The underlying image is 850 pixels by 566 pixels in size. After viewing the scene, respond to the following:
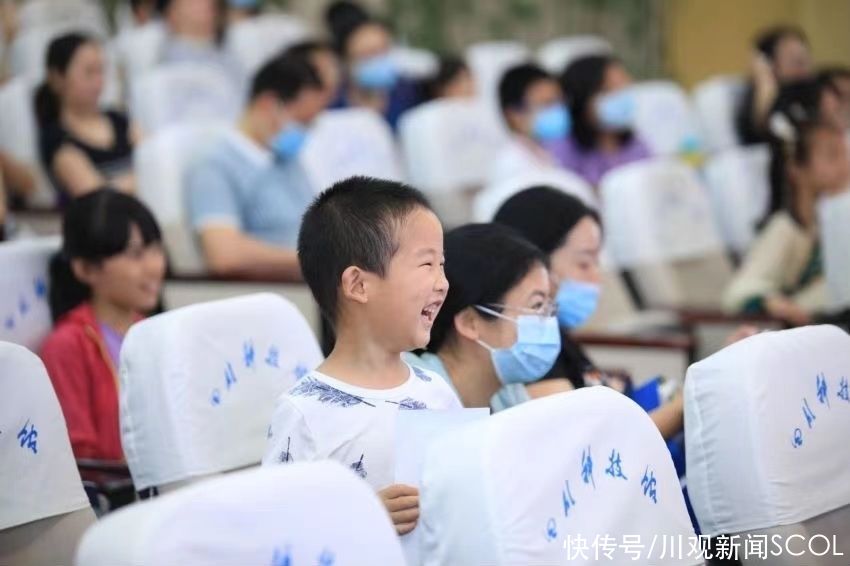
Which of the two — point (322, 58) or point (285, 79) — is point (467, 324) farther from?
point (322, 58)

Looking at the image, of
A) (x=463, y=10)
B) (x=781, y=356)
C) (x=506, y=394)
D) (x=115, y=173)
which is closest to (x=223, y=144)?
(x=115, y=173)

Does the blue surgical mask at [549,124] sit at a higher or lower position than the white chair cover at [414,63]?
lower

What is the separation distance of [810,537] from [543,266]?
27.3 inches

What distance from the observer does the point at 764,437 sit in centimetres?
212

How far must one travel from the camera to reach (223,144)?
445cm

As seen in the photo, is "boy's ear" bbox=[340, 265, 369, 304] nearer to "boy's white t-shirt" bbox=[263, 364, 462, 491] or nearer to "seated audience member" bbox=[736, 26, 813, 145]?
"boy's white t-shirt" bbox=[263, 364, 462, 491]

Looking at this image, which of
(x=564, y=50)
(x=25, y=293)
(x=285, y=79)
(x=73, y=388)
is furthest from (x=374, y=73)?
(x=73, y=388)

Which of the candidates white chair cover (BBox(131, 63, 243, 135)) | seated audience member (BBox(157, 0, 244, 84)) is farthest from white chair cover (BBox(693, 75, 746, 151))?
white chair cover (BBox(131, 63, 243, 135))

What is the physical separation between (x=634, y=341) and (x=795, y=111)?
6.93 ft

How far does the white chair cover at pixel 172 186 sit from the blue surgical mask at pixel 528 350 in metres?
2.11

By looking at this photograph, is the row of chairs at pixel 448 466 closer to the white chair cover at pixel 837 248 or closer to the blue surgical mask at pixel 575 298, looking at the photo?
the blue surgical mask at pixel 575 298

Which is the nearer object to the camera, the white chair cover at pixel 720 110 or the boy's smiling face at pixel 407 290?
the boy's smiling face at pixel 407 290

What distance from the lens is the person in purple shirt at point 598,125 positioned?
5594mm

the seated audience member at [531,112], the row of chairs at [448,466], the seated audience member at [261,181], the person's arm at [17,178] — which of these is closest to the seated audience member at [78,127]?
the person's arm at [17,178]
